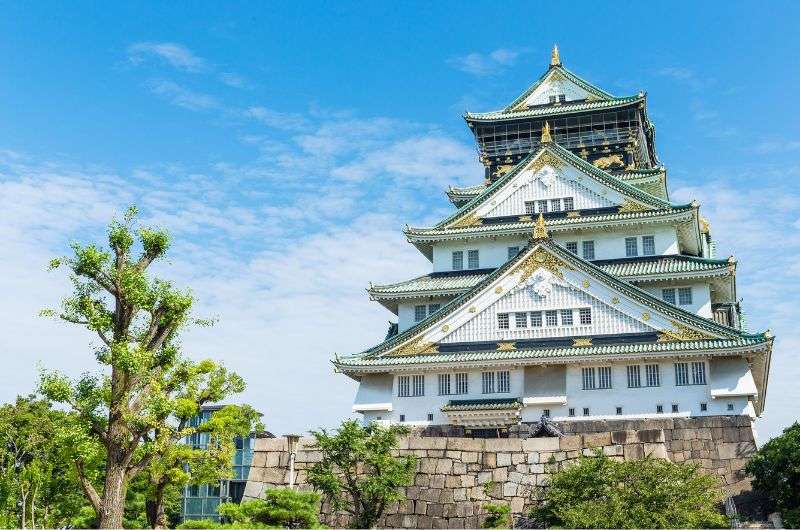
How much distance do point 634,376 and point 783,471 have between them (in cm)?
1006

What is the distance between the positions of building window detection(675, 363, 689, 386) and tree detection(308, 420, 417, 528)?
15542 mm

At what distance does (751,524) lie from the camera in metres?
29.3

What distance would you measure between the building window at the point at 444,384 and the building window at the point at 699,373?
34.8 ft

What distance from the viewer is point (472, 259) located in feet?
157

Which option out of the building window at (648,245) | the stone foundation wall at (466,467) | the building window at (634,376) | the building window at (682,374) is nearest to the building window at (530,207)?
the building window at (648,245)

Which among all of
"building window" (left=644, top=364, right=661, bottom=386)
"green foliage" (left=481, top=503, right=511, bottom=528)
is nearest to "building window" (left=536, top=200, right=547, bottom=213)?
"building window" (left=644, top=364, right=661, bottom=386)

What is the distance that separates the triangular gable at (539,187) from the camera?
154 feet

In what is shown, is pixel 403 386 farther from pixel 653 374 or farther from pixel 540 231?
pixel 653 374

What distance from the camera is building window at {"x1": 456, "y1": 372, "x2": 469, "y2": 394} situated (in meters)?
40.4

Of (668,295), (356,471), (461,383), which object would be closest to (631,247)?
(668,295)

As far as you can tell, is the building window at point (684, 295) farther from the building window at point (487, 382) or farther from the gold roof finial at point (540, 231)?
the building window at point (487, 382)

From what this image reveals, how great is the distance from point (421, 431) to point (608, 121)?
23.8 meters

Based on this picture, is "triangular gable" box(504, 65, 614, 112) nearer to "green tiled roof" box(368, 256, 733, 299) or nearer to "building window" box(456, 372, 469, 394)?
"green tiled roof" box(368, 256, 733, 299)

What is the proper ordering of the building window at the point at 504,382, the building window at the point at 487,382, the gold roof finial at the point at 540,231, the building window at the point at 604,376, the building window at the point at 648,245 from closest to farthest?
the building window at the point at 604,376, the building window at the point at 504,382, the building window at the point at 487,382, the gold roof finial at the point at 540,231, the building window at the point at 648,245
